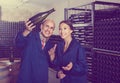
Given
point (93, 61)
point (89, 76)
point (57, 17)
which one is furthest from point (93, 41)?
point (57, 17)

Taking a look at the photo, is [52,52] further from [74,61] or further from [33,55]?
[74,61]

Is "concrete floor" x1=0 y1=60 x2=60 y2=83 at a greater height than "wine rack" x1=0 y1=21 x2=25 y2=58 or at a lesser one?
lesser

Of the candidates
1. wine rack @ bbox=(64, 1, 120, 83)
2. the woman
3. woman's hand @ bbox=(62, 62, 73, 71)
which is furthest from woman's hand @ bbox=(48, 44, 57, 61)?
wine rack @ bbox=(64, 1, 120, 83)

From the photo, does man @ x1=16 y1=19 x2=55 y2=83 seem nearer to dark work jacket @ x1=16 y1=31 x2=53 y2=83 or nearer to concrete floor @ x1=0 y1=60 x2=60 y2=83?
dark work jacket @ x1=16 y1=31 x2=53 y2=83

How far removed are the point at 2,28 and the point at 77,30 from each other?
2186mm

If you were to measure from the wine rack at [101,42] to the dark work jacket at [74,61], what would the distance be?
42 centimetres

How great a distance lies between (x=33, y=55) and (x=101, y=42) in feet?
3.31

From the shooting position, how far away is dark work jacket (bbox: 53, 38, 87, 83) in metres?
2.63

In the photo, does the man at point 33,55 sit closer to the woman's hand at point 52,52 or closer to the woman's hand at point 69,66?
the woman's hand at point 52,52

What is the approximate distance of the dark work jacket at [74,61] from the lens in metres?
2.63

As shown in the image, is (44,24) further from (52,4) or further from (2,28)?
(52,4)

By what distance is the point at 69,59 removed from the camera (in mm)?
2752

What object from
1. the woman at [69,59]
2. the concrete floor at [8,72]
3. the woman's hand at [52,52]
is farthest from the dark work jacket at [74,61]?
the concrete floor at [8,72]

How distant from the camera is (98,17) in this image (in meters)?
3.40
